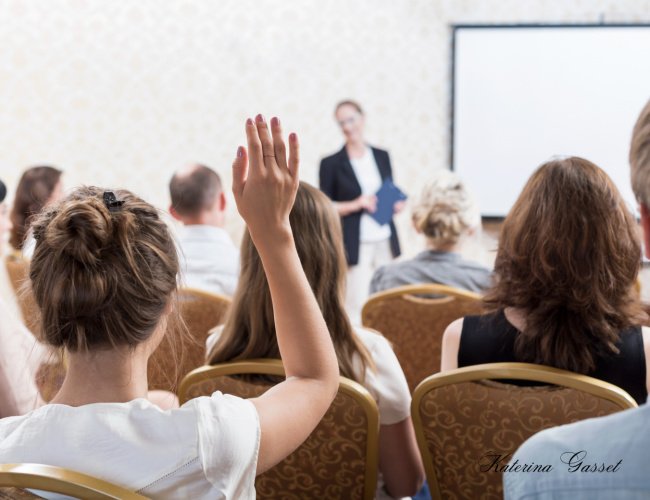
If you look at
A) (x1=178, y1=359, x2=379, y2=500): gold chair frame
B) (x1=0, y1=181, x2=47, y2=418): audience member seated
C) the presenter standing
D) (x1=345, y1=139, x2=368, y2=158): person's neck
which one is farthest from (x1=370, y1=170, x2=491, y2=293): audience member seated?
(x1=345, y1=139, x2=368, y2=158): person's neck

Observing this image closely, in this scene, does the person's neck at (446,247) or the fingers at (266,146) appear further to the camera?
the person's neck at (446,247)

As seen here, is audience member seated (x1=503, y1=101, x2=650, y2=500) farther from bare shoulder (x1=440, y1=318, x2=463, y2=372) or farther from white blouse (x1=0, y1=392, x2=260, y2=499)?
bare shoulder (x1=440, y1=318, x2=463, y2=372)

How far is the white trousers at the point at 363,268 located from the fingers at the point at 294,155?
468cm

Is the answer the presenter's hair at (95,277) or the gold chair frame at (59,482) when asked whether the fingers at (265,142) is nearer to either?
the presenter's hair at (95,277)

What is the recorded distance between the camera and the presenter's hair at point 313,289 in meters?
1.74

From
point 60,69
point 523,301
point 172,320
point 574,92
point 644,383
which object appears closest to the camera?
point 172,320

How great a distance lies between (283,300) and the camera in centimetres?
107

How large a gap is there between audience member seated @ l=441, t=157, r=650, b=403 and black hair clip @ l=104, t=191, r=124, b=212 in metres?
0.95

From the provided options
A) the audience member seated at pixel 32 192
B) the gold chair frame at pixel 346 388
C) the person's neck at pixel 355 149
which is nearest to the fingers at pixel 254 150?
the gold chair frame at pixel 346 388

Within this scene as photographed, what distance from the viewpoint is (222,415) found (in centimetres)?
100

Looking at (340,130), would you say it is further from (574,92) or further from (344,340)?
(344,340)

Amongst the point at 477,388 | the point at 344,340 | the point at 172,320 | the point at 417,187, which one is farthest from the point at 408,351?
the point at 417,187

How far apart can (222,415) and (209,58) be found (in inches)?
219

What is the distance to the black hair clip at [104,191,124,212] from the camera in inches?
44.4
